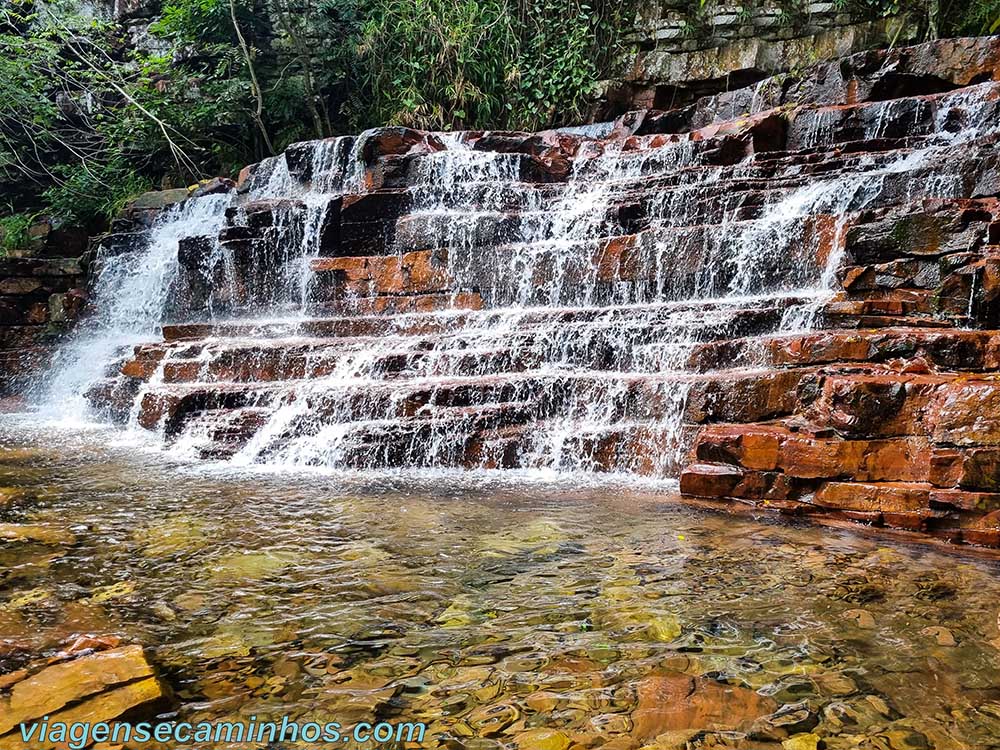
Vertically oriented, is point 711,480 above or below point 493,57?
below

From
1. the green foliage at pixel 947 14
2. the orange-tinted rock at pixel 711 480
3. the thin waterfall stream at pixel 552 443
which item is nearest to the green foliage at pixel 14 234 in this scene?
the thin waterfall stream at pixel 552 443

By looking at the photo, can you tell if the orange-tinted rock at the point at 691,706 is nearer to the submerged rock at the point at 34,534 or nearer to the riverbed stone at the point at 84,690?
the riverbed stone at the point at 84,690

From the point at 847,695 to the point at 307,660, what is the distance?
194cm

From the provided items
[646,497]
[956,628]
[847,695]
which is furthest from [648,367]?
[847,695]

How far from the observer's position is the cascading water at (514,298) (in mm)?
6910

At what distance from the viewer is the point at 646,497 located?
5.50m

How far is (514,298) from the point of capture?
32.7ft

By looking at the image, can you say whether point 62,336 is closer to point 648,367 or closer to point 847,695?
point 648,367

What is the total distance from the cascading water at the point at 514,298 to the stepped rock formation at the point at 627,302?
0.03m

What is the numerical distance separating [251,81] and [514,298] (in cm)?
1049

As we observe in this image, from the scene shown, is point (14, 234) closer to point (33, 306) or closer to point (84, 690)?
point (33, 306)

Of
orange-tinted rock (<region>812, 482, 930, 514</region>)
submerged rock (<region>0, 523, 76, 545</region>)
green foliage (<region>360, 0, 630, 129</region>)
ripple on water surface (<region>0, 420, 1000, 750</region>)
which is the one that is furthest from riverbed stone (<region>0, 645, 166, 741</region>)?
green foliage (<region>360, 0, 630, 129</region>)

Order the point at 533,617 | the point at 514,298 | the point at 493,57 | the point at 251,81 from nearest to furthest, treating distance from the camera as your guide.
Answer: the point at 533,617, the point at 514,298, the point at 493,57, the point at 251,81

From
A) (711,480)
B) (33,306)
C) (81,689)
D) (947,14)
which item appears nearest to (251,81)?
(33,306)
